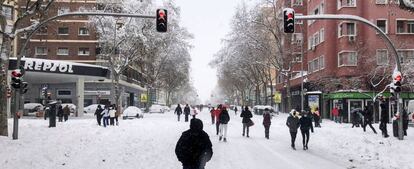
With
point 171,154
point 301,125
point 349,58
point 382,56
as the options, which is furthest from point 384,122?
point 382,56

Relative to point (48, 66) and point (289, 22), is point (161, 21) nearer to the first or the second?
point (289, 22)

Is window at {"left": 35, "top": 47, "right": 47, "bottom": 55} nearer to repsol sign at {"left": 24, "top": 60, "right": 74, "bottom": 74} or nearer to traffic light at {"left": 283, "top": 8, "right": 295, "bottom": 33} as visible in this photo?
repsol sign at {"left": 24, "top": 60, "right": 74, "bottom": 74}

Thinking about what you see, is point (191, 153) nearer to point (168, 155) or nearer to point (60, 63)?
point (168, 155)

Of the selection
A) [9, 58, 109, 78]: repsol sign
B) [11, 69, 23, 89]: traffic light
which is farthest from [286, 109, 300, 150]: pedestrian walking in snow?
[9, 58, 109, 78]: repsol sign

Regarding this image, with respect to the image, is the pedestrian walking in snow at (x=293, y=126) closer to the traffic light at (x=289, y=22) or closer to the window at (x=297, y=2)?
the traffic light at (x=289, y=22)

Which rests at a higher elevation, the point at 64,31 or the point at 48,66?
the point at 64,31

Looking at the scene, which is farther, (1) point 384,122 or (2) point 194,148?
(1) point 384,122

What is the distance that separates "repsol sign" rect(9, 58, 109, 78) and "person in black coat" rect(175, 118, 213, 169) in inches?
1242

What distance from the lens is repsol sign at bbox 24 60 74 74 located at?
3641 cm

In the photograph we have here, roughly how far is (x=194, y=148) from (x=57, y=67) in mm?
33408

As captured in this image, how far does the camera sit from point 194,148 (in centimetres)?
717

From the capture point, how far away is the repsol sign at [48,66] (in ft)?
119

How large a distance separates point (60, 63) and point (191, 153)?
110 feet

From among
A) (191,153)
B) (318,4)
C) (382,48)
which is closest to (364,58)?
(382,48)
